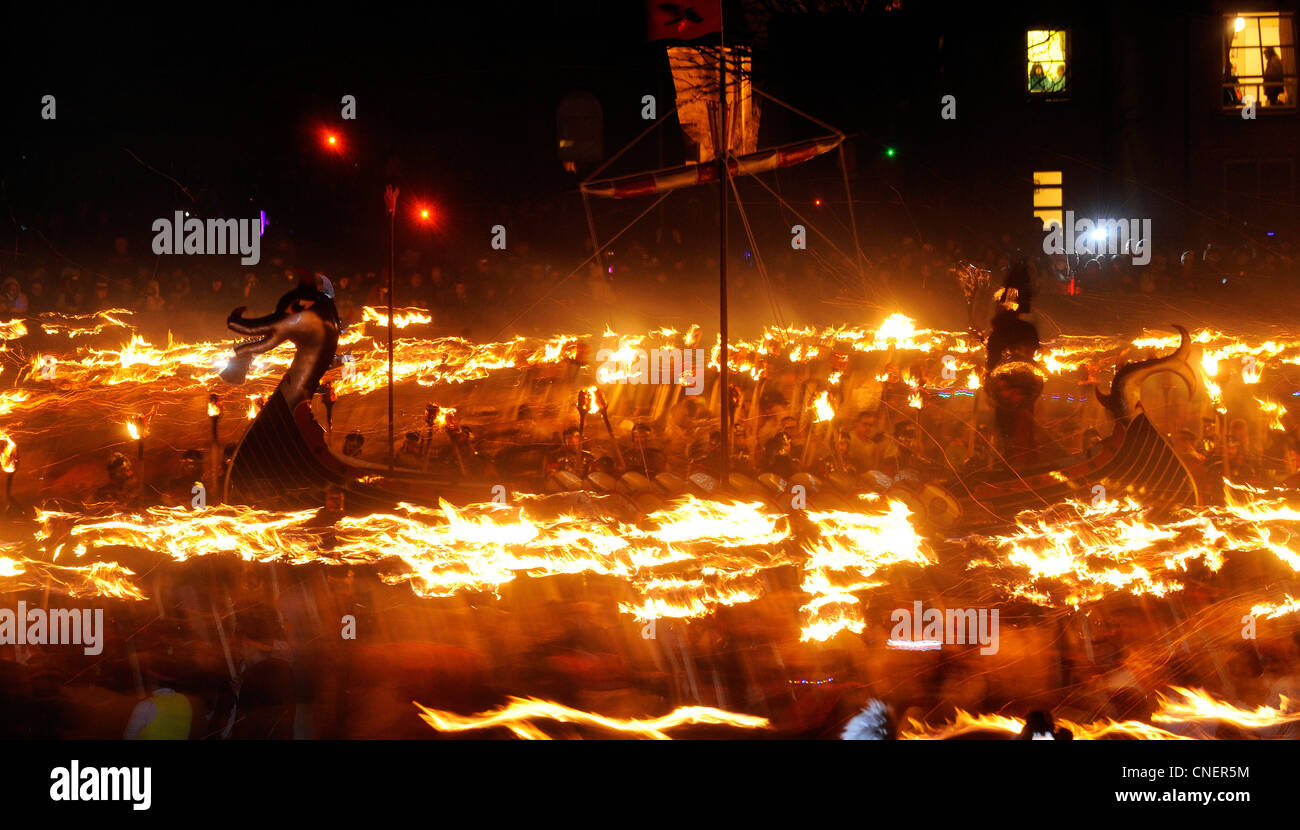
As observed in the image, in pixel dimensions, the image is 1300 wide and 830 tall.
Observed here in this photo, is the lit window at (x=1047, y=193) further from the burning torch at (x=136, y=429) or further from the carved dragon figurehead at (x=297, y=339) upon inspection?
the burning torch at (x=136, y=429)

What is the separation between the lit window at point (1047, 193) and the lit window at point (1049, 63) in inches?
56.3

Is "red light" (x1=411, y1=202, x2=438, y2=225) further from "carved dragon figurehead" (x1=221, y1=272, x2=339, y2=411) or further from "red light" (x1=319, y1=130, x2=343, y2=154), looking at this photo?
"carved dragon figurehead" (x1=221, y1=272, x2=339, y2=411)

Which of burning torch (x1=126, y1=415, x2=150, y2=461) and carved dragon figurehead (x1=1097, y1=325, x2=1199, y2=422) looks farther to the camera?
burning torch (x1=126, y1=415, x2=150, y2=461)

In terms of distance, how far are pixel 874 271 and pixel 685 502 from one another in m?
7.70

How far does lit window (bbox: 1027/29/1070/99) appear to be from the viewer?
59.3 feet

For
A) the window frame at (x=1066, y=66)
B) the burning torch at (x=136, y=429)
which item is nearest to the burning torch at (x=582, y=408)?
the burning torch at (x=136, y=429)

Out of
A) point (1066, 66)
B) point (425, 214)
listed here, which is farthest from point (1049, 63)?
point (425, 214)

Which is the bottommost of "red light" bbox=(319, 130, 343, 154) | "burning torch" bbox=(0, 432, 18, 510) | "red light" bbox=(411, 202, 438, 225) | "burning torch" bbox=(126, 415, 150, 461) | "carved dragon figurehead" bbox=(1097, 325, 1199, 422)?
"burning torch" bbox=(0, 432, 18, 510)

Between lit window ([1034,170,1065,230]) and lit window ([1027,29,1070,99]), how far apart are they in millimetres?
1430

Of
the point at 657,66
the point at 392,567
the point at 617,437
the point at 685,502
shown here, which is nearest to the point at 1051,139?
the point at 657,66

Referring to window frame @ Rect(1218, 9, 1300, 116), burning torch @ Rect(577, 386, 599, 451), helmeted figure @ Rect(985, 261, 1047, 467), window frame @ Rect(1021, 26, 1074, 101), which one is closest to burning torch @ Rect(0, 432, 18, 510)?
burning torch @ Rect(577, 386, 599, 451)

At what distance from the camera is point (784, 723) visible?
20.4 ft

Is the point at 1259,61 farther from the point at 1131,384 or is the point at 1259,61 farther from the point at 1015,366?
the point at 1131,384

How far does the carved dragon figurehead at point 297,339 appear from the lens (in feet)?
29.7
